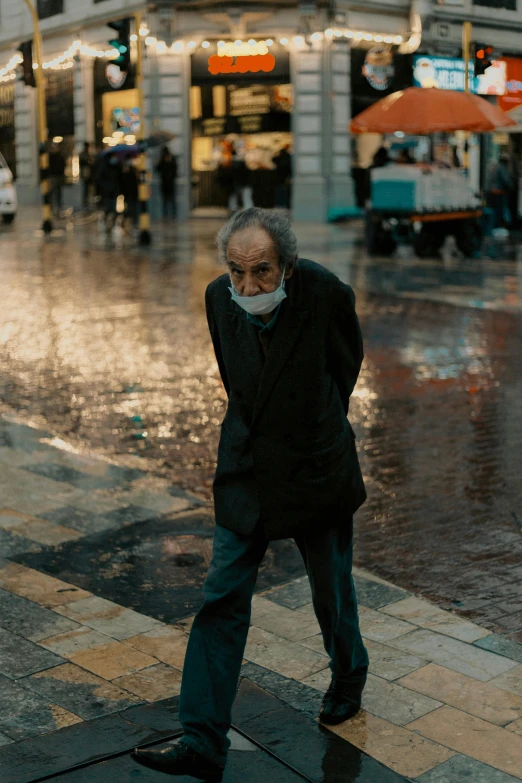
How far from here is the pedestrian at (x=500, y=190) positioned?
956 inches

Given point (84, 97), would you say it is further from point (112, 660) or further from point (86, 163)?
point (112, 660)

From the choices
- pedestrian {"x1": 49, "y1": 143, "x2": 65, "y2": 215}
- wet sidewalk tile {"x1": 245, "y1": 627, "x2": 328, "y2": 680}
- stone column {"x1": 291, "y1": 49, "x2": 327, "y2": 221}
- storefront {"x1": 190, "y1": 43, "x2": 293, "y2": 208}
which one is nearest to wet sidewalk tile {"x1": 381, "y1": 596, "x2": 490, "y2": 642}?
wet sidewalk tile {"x1": 245, "y1": 627, "x2": 328, "y2": 680}

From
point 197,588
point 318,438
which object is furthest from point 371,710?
point 197,588

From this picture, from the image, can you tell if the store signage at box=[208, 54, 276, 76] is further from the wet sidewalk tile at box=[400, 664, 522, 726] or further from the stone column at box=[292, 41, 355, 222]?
the wet sidewalk tile at box=[400, 664, 522, 726]

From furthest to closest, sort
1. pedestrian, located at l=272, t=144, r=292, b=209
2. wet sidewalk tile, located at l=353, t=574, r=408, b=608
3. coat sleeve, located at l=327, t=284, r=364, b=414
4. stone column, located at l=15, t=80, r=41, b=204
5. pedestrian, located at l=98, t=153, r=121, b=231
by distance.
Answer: stone column, located at l=15, t=80, r=41, b=204, pedestrian, located at l=272, t=144, r=292, b=209, pedestrian, located at l=98, t=153, r=121, b=231, wet sidewalk tile, located at l=353, t=574, r=408, b=608, coat sleeve, located at l=327, t=284, r=364, b=414

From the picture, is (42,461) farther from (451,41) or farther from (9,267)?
(451,41)

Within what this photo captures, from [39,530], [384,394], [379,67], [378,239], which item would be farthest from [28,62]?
[39,530]

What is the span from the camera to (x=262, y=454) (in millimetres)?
3404

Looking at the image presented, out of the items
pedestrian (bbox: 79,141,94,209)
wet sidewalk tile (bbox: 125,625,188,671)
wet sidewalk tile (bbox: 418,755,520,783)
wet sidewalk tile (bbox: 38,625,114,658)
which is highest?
pedestrian (bbox: 79,141,94,209)

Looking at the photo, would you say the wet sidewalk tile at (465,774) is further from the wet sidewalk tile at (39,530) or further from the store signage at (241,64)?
the store signage at (241,64)

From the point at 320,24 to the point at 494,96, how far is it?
6622mm

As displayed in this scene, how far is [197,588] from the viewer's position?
4.99 metres

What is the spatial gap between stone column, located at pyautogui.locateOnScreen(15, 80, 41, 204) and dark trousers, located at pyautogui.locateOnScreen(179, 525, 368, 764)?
3482cm

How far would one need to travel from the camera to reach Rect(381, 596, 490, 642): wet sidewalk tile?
4430mm
